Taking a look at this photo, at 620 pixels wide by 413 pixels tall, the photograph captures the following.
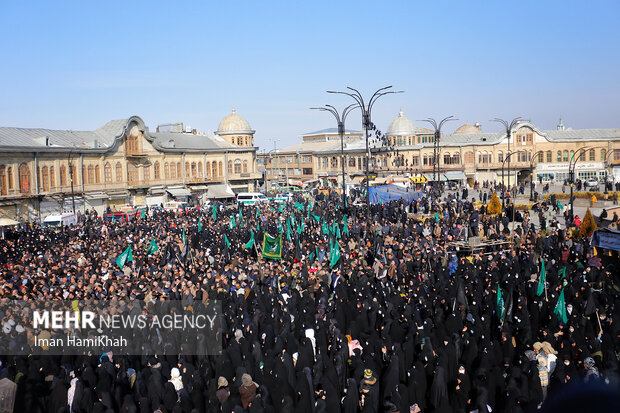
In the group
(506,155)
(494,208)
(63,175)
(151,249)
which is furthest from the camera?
(506,155)

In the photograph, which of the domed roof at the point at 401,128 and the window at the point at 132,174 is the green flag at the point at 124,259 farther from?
the domed roof at the point at 401,128

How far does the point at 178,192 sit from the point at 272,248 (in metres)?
39.7

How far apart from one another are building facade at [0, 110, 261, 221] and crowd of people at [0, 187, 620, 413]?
24.2 meters

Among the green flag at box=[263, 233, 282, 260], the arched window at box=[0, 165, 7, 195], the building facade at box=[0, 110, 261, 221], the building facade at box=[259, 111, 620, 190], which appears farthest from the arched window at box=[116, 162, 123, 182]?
the green flag at box=[263, 233, 282, 260]

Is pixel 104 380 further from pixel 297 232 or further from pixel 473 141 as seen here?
pixel 473 141

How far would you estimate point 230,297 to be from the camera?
627 inches

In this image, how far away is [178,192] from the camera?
201 ft

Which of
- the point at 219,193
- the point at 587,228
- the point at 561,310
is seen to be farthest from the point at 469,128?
the point at 561,310

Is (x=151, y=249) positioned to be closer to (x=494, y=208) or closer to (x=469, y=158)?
(x=494, y=208)

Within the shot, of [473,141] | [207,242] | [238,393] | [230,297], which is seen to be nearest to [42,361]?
[238,393]

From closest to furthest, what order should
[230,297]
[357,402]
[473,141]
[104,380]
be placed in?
[357,402] < [104,380] < [230,297] < [473,141]

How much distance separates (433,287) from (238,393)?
8168mm

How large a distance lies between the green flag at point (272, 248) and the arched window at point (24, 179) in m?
30.5

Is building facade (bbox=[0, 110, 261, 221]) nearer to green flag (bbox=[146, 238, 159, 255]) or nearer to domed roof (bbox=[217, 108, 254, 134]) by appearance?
domed roof (bbox=[217, 108, 254, 134])
